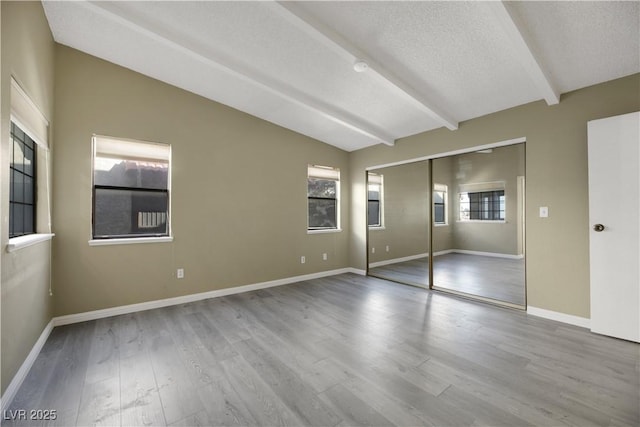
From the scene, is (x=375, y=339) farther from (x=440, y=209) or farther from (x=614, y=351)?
(x=440, y=209)

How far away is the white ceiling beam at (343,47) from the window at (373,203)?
6.54 feet

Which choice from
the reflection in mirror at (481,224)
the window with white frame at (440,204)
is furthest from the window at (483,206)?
the window with white frame at (440,204)

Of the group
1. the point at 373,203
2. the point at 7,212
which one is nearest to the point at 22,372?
the point at 7,212

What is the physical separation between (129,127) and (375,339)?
12.6 feet

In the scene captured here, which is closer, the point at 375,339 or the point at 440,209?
the point at 375,339

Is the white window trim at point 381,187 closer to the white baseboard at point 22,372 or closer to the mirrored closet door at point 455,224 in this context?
the mirrored closet door at point 455,224

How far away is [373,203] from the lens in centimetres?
544

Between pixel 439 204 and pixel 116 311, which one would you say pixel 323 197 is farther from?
pixel 116 311

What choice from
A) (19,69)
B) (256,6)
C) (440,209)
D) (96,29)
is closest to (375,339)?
(440,209)

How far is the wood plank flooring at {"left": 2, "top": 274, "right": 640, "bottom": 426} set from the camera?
5.43 ft

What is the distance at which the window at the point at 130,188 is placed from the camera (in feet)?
10.8

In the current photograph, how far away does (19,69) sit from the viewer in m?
2.00

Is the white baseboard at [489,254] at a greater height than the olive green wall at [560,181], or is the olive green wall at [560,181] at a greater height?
the olive green wall at [560,181]

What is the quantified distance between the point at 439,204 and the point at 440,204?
0.02m
